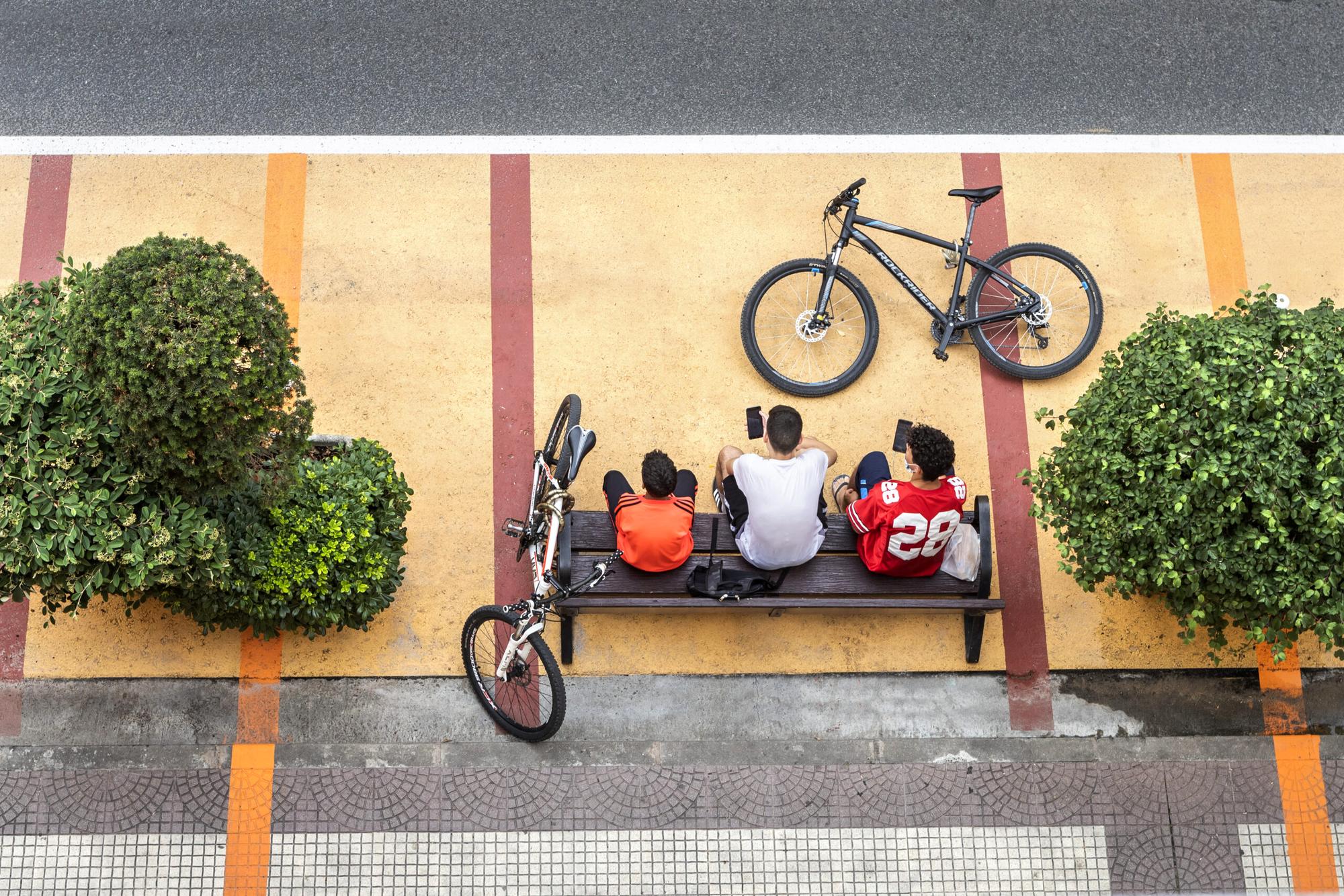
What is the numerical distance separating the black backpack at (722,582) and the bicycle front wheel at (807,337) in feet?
4.34

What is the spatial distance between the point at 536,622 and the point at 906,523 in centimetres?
222

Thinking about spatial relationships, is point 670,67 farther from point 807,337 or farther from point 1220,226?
point 1220,226

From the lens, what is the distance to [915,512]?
21.0 feet

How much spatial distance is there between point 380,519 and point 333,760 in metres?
1.61

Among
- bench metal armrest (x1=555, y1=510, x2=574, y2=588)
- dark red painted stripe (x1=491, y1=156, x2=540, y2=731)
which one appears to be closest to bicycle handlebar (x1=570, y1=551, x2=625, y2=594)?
bench metal armrest (x1=555, y1=510, x2=574, y2=588)

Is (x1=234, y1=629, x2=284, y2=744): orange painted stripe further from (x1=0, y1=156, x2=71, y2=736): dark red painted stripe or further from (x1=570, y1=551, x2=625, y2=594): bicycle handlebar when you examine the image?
(x1=0, y1=156, x2=71, y2=736): dark red painted stripe

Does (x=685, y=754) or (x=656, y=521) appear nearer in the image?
(x=656, y=521)

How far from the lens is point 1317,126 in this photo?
8.30 metres

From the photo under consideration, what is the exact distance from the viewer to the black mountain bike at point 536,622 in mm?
6363

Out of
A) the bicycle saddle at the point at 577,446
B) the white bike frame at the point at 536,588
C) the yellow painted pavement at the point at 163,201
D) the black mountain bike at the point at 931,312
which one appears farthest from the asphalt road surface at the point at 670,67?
the white bike frame at the point at 536,588

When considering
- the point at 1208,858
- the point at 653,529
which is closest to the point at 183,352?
the point at 653,529

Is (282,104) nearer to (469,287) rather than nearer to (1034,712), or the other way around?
(469,287)

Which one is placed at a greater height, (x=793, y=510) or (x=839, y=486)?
(x=839, y=486)

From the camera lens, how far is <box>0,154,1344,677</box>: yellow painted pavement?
720 cm
